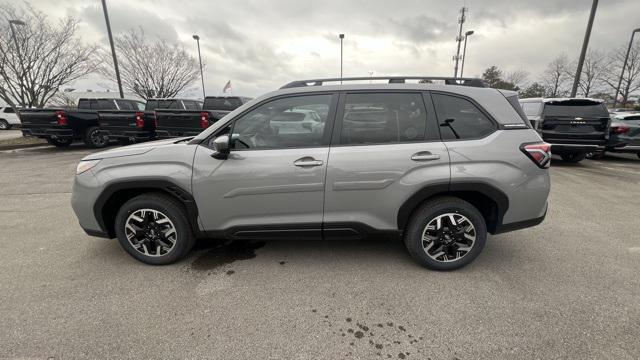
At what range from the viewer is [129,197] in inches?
119

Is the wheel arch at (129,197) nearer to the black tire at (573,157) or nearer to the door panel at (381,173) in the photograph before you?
the door panel at (381,173)

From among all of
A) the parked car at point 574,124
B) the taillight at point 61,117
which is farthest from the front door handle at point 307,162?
the taillight at point 61,117

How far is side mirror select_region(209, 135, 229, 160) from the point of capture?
8.46ft

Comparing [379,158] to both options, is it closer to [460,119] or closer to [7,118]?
[460,119]

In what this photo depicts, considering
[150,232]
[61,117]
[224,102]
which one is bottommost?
[150,232]

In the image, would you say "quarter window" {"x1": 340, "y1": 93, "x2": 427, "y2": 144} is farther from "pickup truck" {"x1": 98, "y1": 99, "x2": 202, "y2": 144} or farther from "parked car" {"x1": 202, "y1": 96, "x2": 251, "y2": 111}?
"parked car" {"x1": 202, "y1": 96, "x2": 251, "y2": 111}

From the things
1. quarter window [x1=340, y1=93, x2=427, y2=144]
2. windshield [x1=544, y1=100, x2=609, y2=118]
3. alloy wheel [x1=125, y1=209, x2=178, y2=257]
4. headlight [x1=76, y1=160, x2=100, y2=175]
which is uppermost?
windshield [x1=544, y1=100, x2=609, y2=118]

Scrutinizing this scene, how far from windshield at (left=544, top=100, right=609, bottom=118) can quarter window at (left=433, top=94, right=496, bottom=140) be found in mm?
7181

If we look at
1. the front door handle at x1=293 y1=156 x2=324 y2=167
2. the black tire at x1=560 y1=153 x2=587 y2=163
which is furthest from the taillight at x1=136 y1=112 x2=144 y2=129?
the black tire at x1=560 y1=153 x2=587 y2=163

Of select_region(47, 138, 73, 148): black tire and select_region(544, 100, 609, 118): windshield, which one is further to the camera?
select_region(47, 138, 73, 148): black tire

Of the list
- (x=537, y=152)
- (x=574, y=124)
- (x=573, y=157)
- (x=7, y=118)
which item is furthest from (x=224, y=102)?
(x=7, y=118)

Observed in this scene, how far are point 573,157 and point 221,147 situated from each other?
1066 cm

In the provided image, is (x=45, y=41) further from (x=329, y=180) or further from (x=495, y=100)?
(x=495, y=100)

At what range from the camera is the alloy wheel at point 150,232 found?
2.92 meters
